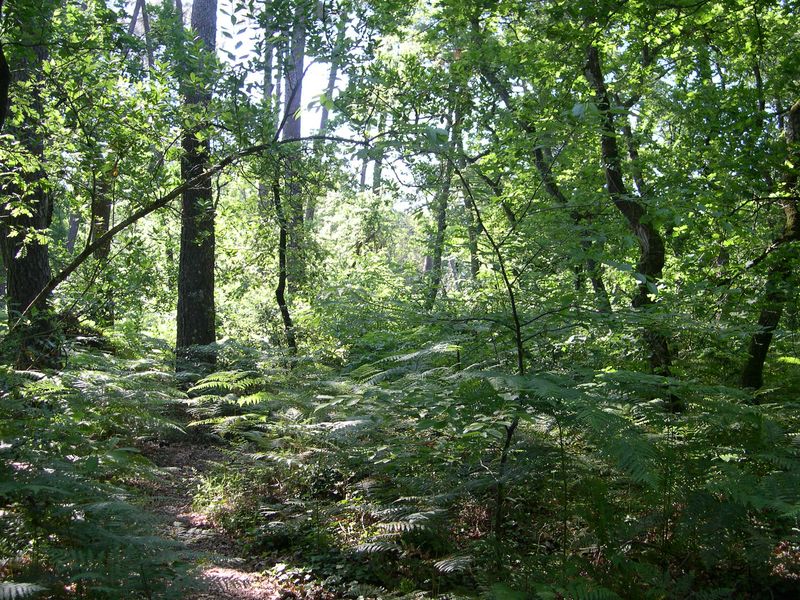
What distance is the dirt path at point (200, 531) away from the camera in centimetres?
360

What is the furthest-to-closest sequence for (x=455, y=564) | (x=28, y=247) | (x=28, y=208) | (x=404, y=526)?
(x=28, y=247) → (x=28, y=208) → (x=404, y=526) → (x=455, y=564)

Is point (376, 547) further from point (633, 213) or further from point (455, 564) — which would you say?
point (633, 213)

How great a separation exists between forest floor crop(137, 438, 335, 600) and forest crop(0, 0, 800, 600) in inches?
1.4

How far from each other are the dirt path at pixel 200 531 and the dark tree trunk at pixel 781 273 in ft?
18.4

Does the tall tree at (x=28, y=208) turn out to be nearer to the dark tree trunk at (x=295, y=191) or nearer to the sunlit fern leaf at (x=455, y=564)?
the dark tree trunk at (x=295, y=191)

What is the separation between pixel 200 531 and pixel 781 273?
6.38 meters

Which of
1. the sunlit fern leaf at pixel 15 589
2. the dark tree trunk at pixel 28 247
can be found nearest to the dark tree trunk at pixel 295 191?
the sunlit fern leaf at pixel 15 589

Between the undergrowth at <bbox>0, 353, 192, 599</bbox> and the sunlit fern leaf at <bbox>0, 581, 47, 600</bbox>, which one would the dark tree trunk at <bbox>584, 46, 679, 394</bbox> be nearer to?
the undergrowth at <bbox>0, 353, 192, 599</bbox>

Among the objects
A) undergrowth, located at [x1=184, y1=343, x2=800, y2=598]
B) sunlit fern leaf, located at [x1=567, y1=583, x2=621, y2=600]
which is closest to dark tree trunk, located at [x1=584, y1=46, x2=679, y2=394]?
undergrowth, located at [x1=184, y1=343, x2=800, y2=598]

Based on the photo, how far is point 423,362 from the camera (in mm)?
5863

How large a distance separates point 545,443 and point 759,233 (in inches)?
257

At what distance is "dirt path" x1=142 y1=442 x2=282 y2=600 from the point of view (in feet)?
11.8

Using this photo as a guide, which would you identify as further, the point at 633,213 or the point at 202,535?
the point at 633,213

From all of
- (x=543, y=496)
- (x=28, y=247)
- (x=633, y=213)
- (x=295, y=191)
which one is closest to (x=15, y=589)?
(x=543, y=496)
